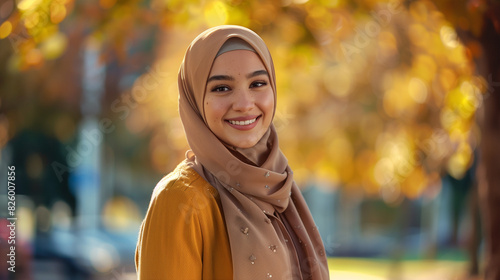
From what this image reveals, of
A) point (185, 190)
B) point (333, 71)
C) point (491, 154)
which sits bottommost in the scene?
point (185, 190)

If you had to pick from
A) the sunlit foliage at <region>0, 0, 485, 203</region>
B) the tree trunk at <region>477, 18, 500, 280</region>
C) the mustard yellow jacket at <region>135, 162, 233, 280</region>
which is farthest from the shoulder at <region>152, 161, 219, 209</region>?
the tree trunk at <region>477, 18, 500, 280</region>

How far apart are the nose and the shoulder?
28cm

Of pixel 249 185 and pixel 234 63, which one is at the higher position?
pixel 234 63

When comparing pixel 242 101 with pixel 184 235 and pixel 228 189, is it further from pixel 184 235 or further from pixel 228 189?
pixel 184 235

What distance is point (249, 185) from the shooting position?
2244mm

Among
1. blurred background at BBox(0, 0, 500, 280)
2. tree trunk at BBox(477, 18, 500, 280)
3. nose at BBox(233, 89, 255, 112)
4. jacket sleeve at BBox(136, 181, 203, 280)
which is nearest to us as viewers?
jacket sleeve at BBox(136, 181, 203, 280)

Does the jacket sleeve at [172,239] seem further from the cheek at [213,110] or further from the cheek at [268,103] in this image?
the cheek at [268,103]

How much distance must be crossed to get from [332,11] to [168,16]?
1.73m

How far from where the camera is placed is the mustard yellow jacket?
2.03 m

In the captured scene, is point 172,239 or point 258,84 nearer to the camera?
point 172,239

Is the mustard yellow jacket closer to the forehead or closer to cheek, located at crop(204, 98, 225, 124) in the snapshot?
cheek, located at crop(204, 98, 225, 124)

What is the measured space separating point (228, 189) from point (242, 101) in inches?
12.6

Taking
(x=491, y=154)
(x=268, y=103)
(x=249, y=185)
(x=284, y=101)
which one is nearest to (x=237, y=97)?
(x=268, y=103)

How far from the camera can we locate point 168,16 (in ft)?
18.5
